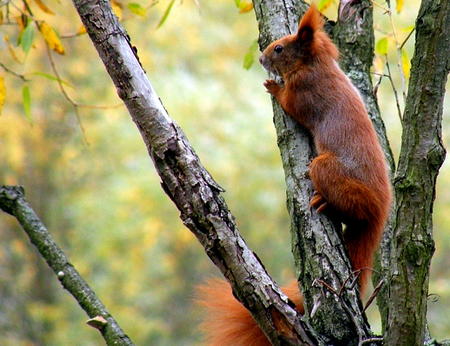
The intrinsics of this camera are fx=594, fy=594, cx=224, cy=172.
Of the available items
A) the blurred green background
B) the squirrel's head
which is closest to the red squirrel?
the squirrel's head

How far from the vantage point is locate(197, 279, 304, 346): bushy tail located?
159cm

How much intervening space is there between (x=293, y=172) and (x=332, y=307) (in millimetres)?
444

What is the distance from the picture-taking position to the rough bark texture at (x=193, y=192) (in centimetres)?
125

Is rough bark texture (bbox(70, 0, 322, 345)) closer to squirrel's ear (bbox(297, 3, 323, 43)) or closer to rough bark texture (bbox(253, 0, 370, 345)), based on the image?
rough bark texture (bbox(253, 0, 370, 345))

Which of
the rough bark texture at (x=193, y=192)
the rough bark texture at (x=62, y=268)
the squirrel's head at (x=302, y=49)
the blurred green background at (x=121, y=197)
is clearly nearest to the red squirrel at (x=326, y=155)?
the squirrel's head at (x=302, y=49)

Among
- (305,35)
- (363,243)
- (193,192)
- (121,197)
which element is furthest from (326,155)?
(121,197)

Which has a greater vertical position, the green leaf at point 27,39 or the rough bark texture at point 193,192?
the green leaf at point 27,39

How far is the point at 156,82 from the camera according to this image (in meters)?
6.90

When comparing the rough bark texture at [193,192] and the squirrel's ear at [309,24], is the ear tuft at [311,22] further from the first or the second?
the rough bark texture at [193,192]

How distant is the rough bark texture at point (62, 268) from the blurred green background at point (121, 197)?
4.54 metres

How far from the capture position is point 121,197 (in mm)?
6684

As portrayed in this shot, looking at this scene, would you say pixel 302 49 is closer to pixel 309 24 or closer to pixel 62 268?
pixel 309 24

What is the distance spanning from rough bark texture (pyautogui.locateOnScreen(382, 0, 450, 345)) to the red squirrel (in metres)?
0.54

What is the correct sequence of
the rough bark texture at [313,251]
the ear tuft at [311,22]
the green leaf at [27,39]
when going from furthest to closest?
the ear tuft at [311,22] → the green leaf at [27,39] → the rough bark texture at [313,251]
